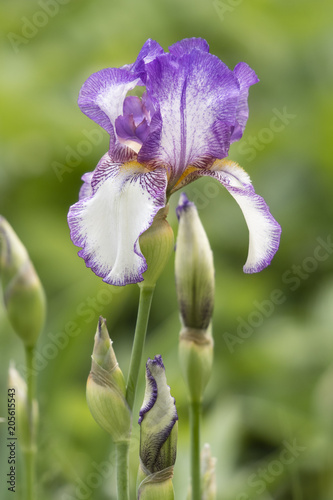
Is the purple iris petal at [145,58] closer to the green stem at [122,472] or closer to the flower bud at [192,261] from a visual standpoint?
the flower bud at [192,261]

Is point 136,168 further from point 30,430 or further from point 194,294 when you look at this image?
point 30,430

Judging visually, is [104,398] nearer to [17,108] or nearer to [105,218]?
[105,218]

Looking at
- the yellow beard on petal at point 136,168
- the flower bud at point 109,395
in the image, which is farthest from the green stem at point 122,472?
the yellow beard on petal at point 136,168

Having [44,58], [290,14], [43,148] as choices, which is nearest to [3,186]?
[43,148]

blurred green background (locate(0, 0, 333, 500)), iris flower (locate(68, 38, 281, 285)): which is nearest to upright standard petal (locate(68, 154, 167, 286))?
iris flower (locate(68, 38, 281, 285))

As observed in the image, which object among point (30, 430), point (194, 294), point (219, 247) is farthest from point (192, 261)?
point (219, 247)
